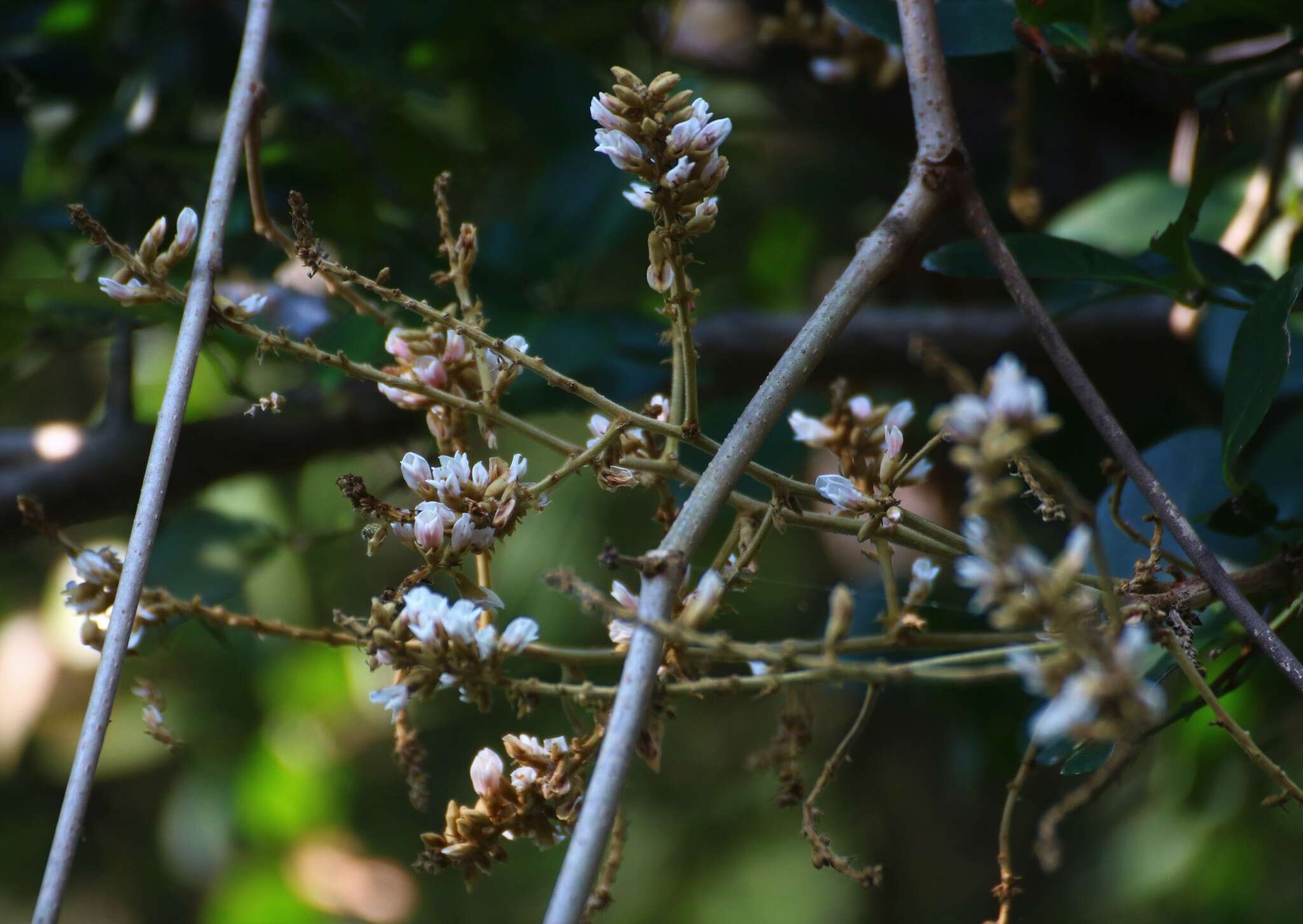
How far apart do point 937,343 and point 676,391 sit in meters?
0.76

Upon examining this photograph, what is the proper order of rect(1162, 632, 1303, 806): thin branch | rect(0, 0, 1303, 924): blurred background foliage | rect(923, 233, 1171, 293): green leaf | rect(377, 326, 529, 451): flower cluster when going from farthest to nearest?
rect(0, 0, 1303, 924): blurred background foliage → rect(923, 233, 1171, 293): green leaf → rect(377, 326, 529, 451): flower cluster → rect(1162, 632, 1303, 806): thin branch

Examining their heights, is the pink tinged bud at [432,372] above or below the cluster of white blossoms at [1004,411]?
above

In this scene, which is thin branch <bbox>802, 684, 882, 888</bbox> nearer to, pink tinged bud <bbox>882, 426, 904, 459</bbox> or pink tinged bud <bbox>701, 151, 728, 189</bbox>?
pink tinged bud <bbox>882, 426, 904, 459</bbox>

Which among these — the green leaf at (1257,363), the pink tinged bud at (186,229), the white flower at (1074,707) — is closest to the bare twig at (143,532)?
the pink tinged bud at (186,229)

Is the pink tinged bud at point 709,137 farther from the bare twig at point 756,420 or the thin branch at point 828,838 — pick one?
the thin branch at point 828,838

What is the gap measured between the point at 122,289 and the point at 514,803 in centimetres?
28

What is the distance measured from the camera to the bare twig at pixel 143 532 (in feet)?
1.25

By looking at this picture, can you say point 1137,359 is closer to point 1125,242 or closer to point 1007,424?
point 1125,242

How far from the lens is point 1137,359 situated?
1164 mm

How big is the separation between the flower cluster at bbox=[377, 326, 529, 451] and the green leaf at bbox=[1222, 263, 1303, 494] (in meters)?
0.36

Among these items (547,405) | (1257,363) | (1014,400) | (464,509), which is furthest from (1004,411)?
(547,405)

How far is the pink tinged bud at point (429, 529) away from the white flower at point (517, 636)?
5 cm

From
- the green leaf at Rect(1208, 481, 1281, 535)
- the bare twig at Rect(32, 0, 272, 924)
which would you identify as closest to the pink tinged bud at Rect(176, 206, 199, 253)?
the bare twig at Rect(32, 0, 272, 924)

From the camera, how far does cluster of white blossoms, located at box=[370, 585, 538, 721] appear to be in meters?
0.41
